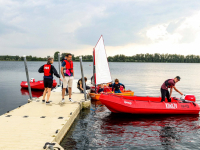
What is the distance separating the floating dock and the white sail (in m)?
5.62

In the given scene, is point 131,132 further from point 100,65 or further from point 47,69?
point 100,65

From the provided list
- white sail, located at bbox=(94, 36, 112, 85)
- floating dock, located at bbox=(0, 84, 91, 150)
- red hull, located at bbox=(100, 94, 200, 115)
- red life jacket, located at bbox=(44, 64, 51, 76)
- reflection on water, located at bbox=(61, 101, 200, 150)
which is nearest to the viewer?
floating dock, located at bbox=(0, 84, 91, 150)

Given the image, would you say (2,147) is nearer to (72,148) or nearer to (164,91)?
(72,148)

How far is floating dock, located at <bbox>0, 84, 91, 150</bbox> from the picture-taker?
5184 mm

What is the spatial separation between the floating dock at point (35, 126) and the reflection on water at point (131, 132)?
2.29 ft

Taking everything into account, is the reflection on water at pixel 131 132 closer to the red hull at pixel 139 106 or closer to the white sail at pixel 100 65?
the red hull at pixel 139 106

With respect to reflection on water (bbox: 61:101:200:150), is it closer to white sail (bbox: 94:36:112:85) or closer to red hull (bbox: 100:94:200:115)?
red hull (bbox: 100:94:200:115)

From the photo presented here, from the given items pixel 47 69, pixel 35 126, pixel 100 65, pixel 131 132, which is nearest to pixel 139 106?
pixel 131 132

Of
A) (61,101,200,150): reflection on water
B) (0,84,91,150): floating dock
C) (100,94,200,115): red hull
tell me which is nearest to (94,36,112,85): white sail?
(61,101,200,150): reflection on water

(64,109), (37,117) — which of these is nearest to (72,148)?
(37,117)

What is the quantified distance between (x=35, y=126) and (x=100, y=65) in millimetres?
9368

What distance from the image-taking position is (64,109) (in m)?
9.12

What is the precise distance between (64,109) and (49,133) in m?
3.11

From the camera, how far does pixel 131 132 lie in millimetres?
8359
